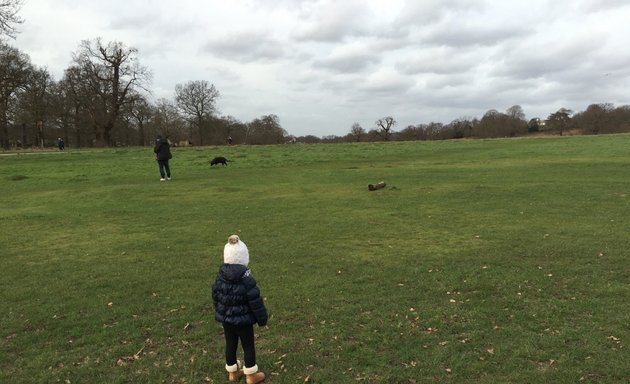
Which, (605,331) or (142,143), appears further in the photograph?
(142,143)

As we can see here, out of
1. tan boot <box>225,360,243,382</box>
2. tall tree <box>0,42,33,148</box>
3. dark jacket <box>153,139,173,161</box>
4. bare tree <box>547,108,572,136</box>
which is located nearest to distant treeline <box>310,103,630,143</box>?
bare tree <box>547,108,572,136</box>

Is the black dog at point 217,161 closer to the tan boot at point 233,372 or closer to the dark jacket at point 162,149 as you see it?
the dark jacket at point 162,149

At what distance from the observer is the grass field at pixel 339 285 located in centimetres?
566

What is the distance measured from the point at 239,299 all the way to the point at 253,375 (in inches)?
34.4

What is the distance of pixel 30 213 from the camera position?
54.6 ft

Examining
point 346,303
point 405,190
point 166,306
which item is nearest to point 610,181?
point 405,190

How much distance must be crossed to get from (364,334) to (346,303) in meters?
1.15

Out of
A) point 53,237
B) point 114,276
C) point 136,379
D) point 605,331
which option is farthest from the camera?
point 53,237

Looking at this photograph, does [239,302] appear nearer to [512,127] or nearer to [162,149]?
[162,149]

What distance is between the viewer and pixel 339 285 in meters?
8.34

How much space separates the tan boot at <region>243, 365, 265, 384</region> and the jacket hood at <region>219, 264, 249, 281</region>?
103cm

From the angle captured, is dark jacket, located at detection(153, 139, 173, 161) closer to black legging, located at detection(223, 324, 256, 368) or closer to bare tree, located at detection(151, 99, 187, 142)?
black legging, located at detection(223, 324, 256, 368)

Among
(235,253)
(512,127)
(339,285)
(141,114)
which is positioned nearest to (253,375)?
(235,253)

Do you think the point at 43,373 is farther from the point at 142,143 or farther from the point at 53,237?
the point at 142,143
